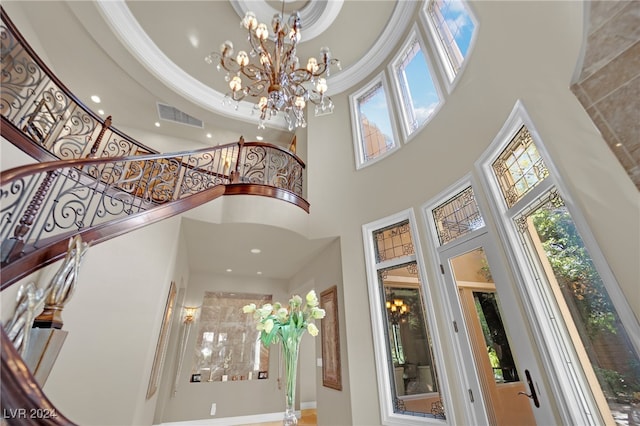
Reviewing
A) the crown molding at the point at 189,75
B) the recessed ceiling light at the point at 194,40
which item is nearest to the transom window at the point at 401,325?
the crown molding at the point at 189,75

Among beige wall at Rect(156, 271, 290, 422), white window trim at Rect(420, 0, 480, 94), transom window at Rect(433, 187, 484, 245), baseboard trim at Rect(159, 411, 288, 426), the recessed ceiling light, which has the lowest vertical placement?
baseboard trim at Rect(159, 411, 288, 426)

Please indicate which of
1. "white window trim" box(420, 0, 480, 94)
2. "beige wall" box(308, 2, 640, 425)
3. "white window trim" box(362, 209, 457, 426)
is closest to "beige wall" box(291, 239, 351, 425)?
"beige wall" box(308, 2, 640, 425)

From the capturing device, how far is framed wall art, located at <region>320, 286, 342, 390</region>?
413cm

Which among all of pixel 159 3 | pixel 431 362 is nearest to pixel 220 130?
pixel 159 3

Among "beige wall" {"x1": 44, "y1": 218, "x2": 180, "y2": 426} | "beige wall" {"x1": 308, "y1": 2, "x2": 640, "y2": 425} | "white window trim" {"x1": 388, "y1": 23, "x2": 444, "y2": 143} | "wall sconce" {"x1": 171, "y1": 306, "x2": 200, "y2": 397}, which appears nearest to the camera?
"beige wall" {"x1": 308, "y1": 2, "x2": 640, "y2": 425}

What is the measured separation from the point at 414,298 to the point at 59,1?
7.29 meters

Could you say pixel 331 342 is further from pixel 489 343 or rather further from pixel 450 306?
pixel 489 343

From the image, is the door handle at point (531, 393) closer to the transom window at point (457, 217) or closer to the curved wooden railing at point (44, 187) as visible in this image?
the transom window at point (457, 217)

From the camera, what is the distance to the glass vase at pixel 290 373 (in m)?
1.77

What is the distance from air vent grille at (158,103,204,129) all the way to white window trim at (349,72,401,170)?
426cm

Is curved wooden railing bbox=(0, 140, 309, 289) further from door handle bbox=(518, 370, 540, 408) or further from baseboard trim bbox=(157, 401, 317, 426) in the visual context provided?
baseboard trim bbox=(157, 401, 317, 426)

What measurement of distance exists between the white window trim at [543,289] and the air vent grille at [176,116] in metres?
6.94

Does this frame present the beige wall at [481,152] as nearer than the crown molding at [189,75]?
Yes

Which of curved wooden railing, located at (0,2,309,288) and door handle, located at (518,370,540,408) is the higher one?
curved wooden railing, located at (0,2,309,288)
